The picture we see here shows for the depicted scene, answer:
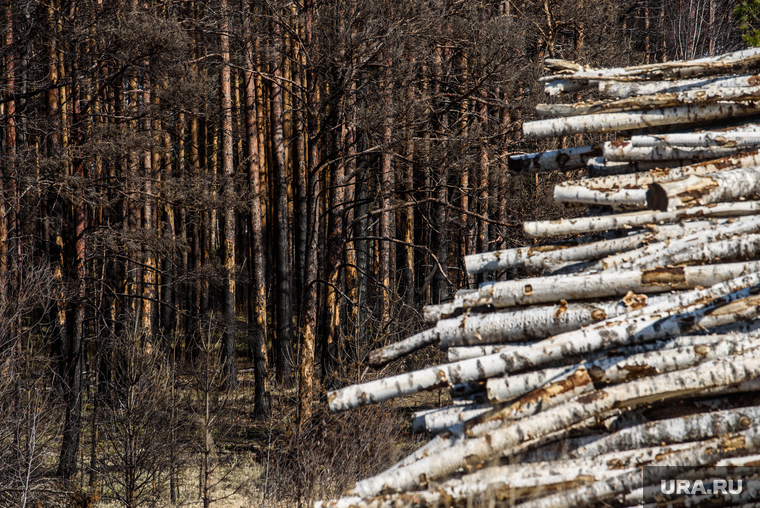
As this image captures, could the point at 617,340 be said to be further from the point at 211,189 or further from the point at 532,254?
the point at 211,189

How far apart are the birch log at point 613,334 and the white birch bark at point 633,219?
78 cm

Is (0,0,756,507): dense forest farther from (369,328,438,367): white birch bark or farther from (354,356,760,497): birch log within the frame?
(354,356,760,497): birch log

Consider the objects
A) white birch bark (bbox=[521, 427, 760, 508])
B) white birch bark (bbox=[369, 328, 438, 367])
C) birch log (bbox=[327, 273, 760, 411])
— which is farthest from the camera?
white birch bark (bbox=[369, 328, 438, 367])

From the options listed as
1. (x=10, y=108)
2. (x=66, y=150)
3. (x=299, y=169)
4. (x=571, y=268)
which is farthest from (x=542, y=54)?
(x=571, y=268)

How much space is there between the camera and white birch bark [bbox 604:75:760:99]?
4168mm

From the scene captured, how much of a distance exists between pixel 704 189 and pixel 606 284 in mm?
687

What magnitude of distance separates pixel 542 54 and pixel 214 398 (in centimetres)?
1265

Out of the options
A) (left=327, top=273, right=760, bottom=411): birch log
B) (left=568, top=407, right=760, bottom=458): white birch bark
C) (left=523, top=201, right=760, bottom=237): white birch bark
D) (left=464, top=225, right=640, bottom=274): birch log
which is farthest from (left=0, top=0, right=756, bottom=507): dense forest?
(left=568, top=407, right=760, bottom=458): white birch bark

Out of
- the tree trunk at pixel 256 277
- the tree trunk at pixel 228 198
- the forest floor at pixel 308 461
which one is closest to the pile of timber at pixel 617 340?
the forest floor at pixel 308 461

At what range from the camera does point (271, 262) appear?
2855 cm

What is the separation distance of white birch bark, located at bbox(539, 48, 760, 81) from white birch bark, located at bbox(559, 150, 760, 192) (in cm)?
93

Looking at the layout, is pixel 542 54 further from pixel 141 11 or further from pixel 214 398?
pixel 214 398

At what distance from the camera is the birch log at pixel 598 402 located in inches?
98.6

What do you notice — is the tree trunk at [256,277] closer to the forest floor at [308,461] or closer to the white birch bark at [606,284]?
the forest floor at [308,461]
